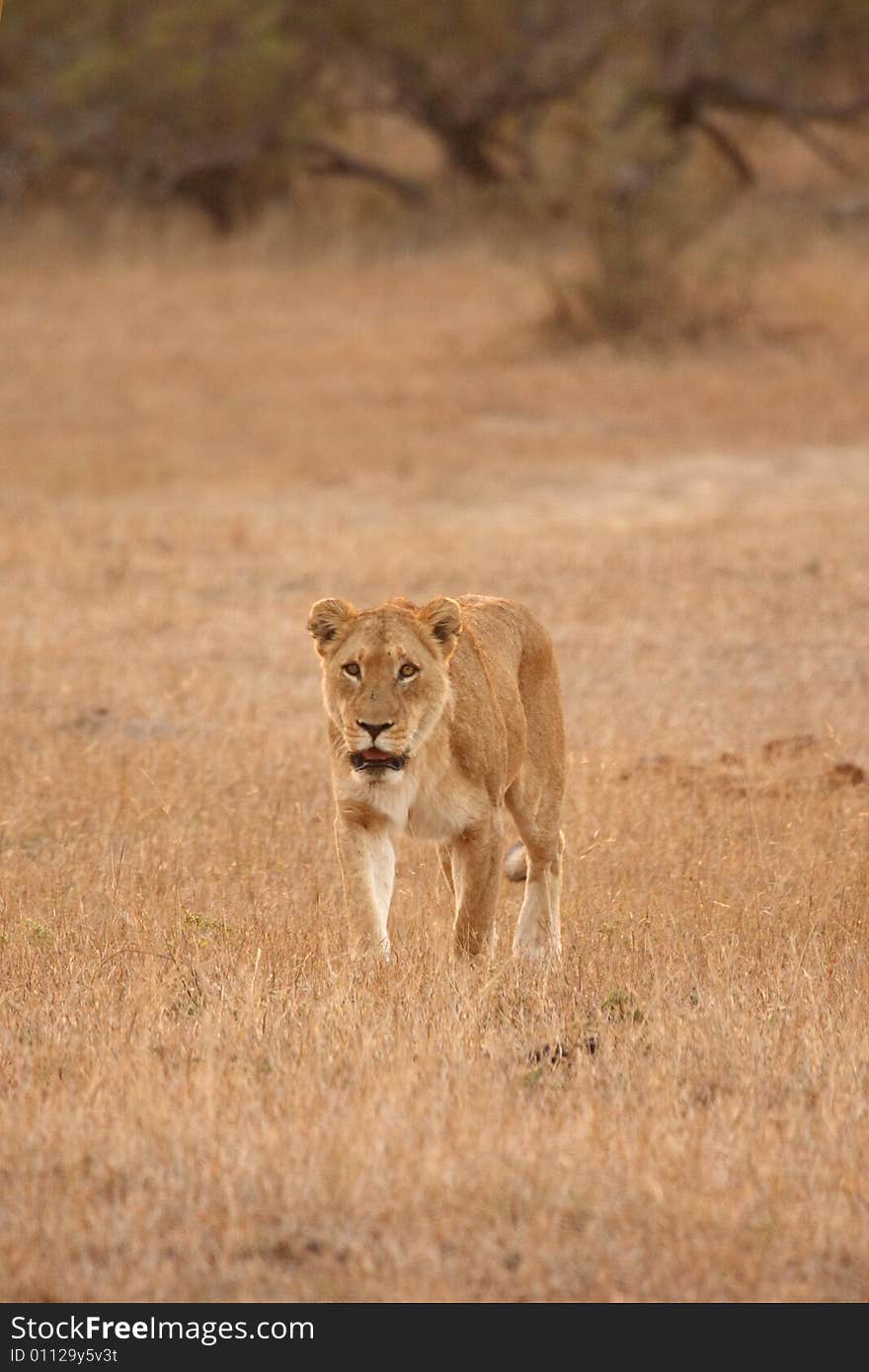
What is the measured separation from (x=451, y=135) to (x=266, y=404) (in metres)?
11.5

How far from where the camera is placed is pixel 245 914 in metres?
6.11

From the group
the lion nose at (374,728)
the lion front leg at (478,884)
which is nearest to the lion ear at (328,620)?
the lion nose at (374,728)

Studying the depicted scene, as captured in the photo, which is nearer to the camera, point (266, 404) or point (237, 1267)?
point (237, 1267)

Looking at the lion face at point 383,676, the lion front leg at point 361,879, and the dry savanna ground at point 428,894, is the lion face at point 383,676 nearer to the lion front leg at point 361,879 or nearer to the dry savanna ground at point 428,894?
the lion front leg at point 361,879

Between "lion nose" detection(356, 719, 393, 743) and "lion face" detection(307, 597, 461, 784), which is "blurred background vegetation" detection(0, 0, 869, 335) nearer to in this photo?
"lion face" detection(307, 597, 461, 784)

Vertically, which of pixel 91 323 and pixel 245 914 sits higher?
pixel 91 323

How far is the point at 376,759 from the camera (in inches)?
205

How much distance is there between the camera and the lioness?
525 cm

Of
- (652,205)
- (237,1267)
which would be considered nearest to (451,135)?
(652,205)

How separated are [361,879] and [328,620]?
735 millimetres

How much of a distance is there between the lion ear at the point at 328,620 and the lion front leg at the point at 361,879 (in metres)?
0.50

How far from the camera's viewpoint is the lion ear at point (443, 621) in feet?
17.7
